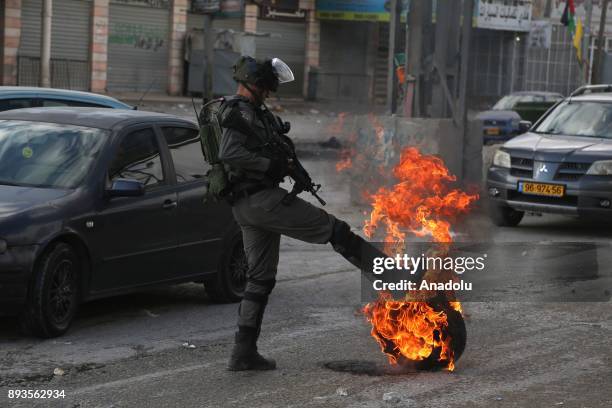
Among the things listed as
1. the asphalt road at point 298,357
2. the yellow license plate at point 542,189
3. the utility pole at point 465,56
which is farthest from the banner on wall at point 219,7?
Result: the asphalt road at point 298,357

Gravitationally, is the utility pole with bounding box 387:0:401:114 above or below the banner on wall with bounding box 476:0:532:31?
below

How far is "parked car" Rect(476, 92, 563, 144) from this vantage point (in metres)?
29.4

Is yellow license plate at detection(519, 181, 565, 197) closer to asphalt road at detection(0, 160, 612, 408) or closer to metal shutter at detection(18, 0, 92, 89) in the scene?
asphalt road at detection(0, 160, 612, 408)

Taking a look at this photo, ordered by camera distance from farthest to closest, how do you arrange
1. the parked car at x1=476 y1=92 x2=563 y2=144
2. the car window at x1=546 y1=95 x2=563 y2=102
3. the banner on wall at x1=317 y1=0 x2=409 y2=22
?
the banner on wall at x1=317 y1=0 x2=409 y2=22, the car window at x1=546 y1=95 x2=563 y2=102, the parked car at x1=476 y1=92 x2=563 y2=144

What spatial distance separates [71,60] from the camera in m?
37.1

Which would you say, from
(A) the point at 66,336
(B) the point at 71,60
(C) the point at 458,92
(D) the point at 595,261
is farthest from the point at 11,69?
(A) the point at 66,336

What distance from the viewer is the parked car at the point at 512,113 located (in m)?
29.4

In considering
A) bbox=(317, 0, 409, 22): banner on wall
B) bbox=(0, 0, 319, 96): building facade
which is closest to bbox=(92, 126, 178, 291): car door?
bbox=(0, 0, 319, 96): building facade

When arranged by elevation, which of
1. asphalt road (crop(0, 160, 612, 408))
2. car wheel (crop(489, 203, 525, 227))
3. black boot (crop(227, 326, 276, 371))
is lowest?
car wheel (crop(489, 203, 525, 227))

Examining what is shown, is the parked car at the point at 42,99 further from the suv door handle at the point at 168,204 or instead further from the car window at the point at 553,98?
the car window at the point at 553,98

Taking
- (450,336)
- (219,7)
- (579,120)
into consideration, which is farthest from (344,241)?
(219,7)

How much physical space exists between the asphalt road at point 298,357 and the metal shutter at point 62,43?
89.5ft

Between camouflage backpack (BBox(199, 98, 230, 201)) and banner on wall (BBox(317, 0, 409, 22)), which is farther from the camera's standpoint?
banner on wall (BBox(317, 0, 409, 22))

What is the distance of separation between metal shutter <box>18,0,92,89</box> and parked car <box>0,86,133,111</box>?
2461 cm
